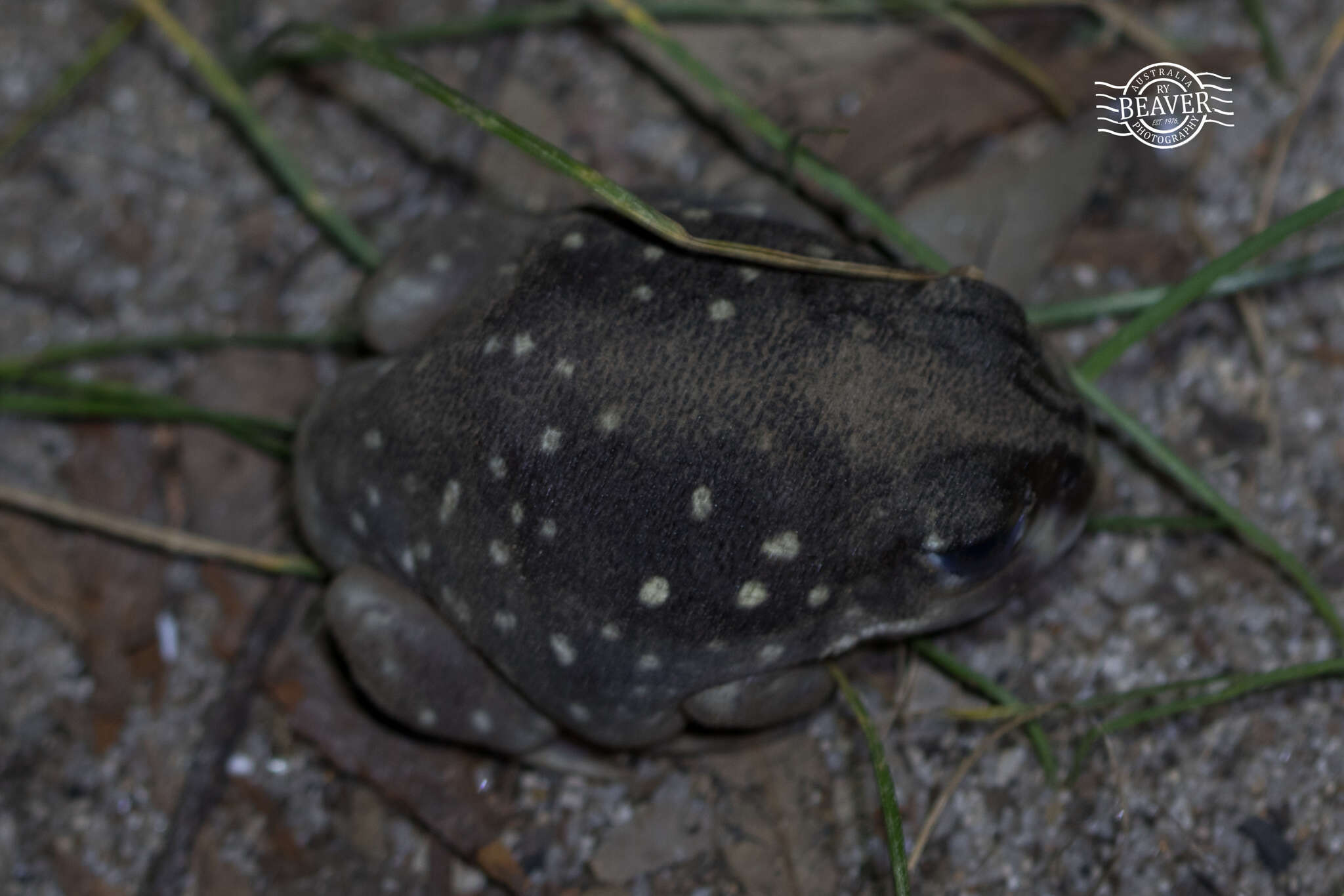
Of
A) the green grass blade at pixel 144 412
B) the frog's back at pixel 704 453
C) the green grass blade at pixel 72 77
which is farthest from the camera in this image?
the green grass blade at pixel 72 77

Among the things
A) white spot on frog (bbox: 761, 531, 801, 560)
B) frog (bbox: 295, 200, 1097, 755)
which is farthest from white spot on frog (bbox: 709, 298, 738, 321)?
white spot on frog (bbox: 761, 531, 801, 560)

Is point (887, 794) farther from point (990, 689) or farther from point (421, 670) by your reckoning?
point (421, 670)

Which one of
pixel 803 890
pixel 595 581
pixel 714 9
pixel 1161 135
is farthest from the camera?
pixel 714 9

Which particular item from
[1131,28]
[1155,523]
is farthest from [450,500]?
[1131,28]

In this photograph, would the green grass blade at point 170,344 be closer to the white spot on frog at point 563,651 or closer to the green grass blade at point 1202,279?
the white spot on frog at point 563,651

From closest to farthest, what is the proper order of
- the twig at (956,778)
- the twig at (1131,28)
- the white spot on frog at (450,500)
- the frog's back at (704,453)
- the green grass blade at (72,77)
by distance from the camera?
the frog's back at (704,453)
the white spot on frog at (450,500)
the twig at (956,778)
the twig at (1131,28)
the green grass blade at (72,77)

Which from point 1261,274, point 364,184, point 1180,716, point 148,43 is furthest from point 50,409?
point 1261,274

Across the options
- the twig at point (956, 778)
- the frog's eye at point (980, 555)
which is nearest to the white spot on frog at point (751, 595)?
the frog's eye at point (980, 555)

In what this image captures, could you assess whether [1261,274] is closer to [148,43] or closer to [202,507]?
[202,507]
